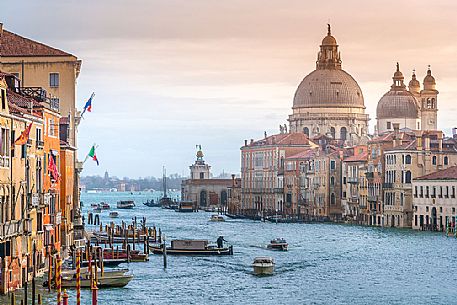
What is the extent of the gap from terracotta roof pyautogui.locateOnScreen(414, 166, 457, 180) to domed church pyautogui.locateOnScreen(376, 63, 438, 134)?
139ft

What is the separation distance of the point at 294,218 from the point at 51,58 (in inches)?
2062

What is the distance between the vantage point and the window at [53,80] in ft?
166

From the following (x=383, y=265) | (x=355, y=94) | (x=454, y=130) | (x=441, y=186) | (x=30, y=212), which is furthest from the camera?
(x=355, y=94)

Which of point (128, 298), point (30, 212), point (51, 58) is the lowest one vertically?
point (128, 298)

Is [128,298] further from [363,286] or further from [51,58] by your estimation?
[51,58]

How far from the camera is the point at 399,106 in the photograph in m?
122

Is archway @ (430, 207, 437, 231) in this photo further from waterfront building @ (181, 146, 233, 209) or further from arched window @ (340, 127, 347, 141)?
waterfront building @ (181, 146, 233, 209)

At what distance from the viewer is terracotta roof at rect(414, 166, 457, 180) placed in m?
76.1

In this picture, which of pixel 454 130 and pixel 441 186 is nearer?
pixel 441 186

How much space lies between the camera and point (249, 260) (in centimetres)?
A: 5200

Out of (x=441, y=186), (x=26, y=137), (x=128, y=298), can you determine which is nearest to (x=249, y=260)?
(x=128, y=298)

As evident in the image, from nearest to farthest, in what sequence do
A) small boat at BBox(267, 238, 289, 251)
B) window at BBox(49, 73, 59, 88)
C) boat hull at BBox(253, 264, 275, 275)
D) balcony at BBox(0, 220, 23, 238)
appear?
1. balcony at BBox(0, 220, 23, 238)
2. boat hull at BBox(253, 264, 275, 275)
3. window at BBox(49, 73, 59, 88)
4. small boat at BBox(267, 238, 289, 251)

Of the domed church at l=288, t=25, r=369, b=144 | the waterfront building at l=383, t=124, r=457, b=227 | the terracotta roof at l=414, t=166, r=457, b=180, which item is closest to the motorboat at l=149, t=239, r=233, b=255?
the terracotta roof at l=414, t=166, r=457, b=180

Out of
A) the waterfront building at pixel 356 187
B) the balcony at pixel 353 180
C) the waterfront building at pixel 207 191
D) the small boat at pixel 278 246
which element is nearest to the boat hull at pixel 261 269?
the small boat at pixel 278 246
